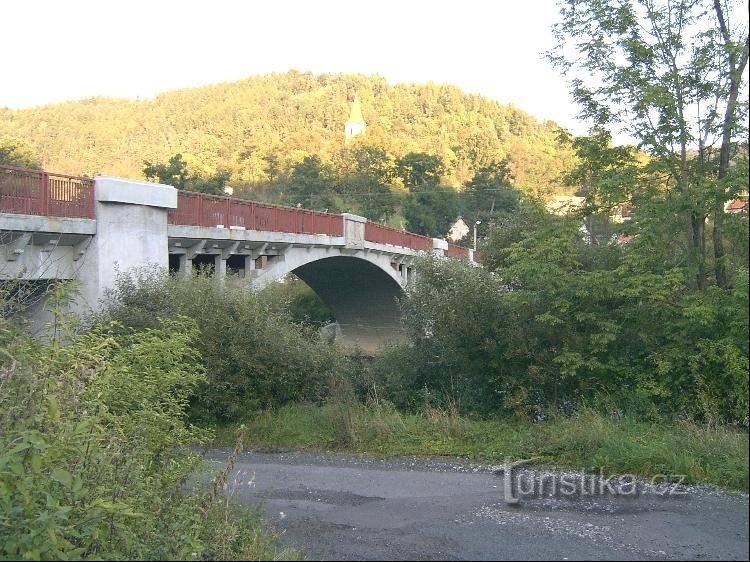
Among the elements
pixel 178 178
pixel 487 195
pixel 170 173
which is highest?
pixel 487 195

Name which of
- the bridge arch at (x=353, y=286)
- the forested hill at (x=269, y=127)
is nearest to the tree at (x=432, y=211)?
the forested hill at (x=269, y=127)

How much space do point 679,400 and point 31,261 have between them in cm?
1086

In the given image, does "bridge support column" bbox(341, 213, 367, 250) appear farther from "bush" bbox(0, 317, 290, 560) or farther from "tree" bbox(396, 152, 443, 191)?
"tree" bbox(396, 152, 443, 191)

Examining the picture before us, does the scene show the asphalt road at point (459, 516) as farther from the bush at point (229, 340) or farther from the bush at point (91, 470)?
the bush at point (229, 340)

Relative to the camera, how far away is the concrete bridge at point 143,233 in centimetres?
1194

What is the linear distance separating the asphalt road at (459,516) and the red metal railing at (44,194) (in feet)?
17.0

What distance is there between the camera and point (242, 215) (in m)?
17.1

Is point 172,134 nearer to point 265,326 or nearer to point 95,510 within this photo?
point 265,326

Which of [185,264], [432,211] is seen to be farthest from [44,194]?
[432,211]

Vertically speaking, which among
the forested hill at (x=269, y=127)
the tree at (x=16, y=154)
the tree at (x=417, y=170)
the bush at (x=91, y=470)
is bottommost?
the bush at (x=91, y=470)

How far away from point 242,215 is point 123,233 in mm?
3769

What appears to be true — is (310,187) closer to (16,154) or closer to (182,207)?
(16,154)

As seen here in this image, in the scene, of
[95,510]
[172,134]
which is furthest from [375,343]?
[172,134]

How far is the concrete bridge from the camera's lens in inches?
470
